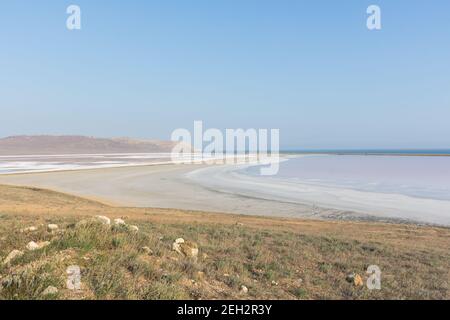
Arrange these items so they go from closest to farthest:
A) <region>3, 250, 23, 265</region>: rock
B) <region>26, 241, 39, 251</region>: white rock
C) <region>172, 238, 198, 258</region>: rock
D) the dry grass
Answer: the dry grass
<region>3, 250, 23, 265</region>: rock
<region>26, 241, 39, 251</region>: white rock
<region>172, 238, 198, 258</region>: rock

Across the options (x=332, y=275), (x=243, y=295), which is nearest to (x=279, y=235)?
(x=332, y=275)

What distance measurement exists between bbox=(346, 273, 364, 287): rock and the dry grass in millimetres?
204

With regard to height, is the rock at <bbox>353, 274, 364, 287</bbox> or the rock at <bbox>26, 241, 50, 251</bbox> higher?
the rock at <bbox>26, 241, 50, 251</bbox>

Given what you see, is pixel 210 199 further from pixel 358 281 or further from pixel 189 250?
pixel 358 281

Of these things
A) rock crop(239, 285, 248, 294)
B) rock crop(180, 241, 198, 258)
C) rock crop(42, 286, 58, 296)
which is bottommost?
rock crop(239, 285, 248, 294)

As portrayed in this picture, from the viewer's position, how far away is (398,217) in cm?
1653

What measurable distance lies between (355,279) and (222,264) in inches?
103

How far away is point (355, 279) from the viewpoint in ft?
24.3

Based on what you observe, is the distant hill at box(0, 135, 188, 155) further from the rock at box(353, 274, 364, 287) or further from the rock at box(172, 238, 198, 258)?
the rock at box(353, 274, 364, 287)

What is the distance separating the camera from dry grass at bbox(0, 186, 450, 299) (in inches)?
215

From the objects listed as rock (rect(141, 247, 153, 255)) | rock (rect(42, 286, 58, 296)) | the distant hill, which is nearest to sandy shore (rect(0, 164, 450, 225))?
rock (rect(141, 247, 153, 255))

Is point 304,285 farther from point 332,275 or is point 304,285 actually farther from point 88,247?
point 88,247

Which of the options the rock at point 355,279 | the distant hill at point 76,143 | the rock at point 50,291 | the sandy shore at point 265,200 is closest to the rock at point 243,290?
the rock at point 355,279
